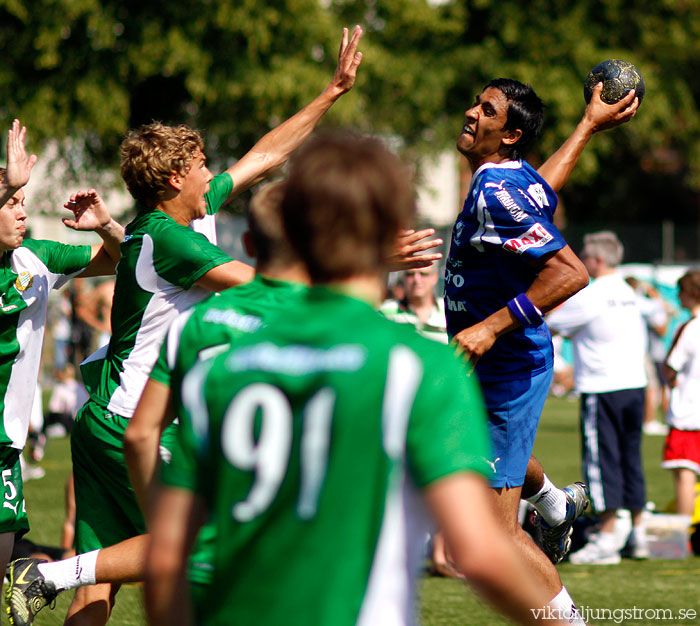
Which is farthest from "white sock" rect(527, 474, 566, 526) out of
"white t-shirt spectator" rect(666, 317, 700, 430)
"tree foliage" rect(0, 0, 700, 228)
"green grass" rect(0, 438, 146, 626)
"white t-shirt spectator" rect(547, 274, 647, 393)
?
"tree foliage" rect(0, 0, 700, 228)

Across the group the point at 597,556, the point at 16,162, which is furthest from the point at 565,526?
the point at 597,556

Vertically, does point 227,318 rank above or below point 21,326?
above

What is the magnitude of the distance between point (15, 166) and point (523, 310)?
209 centimetres

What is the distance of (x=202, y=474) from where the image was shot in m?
2.21

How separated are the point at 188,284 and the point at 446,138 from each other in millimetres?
22858

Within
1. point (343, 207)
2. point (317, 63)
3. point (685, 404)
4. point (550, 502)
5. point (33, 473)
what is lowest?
point (33, 473)

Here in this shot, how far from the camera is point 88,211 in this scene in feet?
15.2

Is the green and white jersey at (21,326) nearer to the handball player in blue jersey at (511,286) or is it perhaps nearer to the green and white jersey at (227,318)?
the handball player in blue jersey at (511,286)

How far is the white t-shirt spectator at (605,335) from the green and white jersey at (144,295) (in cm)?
501

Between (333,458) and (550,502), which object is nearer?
(333,458)

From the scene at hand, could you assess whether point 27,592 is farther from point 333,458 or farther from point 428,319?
point 428,319

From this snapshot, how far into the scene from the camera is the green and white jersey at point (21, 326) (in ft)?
15.0

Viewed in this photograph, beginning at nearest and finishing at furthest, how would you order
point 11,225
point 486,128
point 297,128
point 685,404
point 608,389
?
point 11,225, point 486,128, point 297,128, point 608,389, point 685,404

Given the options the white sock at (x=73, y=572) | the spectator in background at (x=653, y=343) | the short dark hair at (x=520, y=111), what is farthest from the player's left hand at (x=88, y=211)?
the spectator in background at (x=653, y=343)
